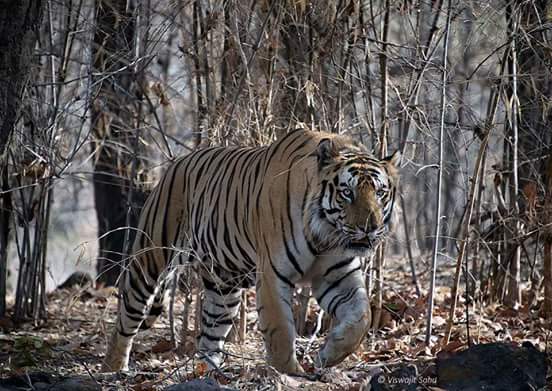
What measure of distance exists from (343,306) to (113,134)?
514cm

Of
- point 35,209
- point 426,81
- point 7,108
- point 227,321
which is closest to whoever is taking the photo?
point 7,108

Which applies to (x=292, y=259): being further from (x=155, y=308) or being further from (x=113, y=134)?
(x=113, y=134)

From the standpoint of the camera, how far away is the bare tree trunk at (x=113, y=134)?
7.92 metres

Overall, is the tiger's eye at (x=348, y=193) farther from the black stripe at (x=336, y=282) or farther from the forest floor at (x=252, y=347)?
the forest floor at (x=252, y=347)

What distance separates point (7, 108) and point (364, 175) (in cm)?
201

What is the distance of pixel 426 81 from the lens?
6.50 meters

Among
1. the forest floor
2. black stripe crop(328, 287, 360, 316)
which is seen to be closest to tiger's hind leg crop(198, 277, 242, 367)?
the forest floor

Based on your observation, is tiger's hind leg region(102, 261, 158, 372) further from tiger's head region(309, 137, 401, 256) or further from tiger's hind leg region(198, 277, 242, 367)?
tiger's head region(309, 137, 401, 256)

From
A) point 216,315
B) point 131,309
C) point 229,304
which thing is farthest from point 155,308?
point 229,304

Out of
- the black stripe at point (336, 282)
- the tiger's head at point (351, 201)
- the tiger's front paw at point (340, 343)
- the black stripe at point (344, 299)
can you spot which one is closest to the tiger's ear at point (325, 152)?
the tiger's head at point (351, 201)

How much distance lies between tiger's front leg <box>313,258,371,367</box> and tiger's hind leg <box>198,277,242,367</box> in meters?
1.23

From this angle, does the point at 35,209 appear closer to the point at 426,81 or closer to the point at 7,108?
the point at 7,108

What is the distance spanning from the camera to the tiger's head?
5402mm

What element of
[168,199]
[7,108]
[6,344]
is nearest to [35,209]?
[6,344]
